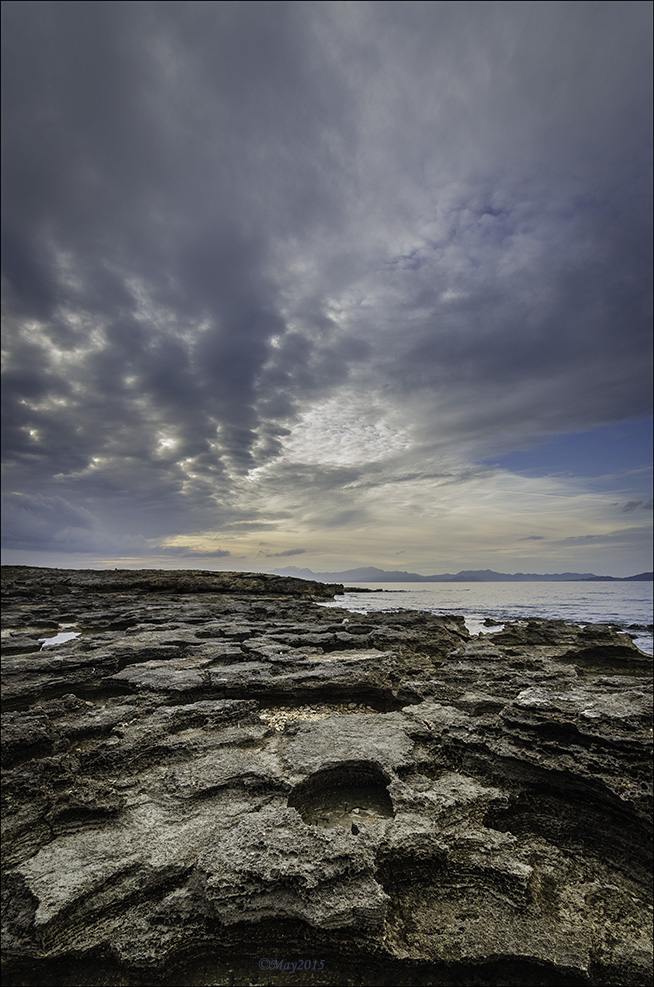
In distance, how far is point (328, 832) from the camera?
4148 millimetres

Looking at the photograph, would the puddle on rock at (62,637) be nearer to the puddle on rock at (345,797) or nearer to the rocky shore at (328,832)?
the rocky shore at (328,832)

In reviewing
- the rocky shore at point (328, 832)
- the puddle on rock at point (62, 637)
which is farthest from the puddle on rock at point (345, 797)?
the puddle on rock at point (62, 637)

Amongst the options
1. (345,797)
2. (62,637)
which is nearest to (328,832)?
(345,797)

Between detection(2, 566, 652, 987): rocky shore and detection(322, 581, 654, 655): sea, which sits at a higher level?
detection(2, 566, 652, 987): rocky shore

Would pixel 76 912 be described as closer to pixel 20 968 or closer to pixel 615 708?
pixel 20 968

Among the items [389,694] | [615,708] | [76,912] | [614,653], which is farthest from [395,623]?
[76,912]

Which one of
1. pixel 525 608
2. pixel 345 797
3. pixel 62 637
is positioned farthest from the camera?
pixel 525 608

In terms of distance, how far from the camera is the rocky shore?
3.36 meters

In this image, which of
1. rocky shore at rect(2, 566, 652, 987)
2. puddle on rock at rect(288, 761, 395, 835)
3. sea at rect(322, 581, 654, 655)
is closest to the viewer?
rocky shore at rect(2, 566, 652, 987)

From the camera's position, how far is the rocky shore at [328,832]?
336 cm

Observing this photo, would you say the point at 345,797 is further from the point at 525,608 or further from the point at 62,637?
the point at 525,608

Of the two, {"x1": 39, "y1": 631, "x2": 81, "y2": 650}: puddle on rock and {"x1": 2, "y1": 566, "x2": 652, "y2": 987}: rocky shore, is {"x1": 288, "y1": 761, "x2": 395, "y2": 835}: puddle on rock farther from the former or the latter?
{"x1": 39, "y1": 631, "x2": 81, "y2": 650}: puddle on rock

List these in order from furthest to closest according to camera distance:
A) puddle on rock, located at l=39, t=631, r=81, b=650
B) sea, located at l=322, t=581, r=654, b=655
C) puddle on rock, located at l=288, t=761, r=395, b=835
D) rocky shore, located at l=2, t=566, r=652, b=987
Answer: sea, located at l=322, t=581, r=654, b=655 → puddle on rock, located at l=39, t=631, r=81, b=650 → puddle on rock, located at l=288, t=761, r=395, b=835 → rocky shore, located at l=2, t=566, r=652, b=987

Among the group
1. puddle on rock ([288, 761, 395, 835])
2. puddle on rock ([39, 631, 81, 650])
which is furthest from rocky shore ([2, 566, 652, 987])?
puddle on rock ([39, 631, 81, 650])
